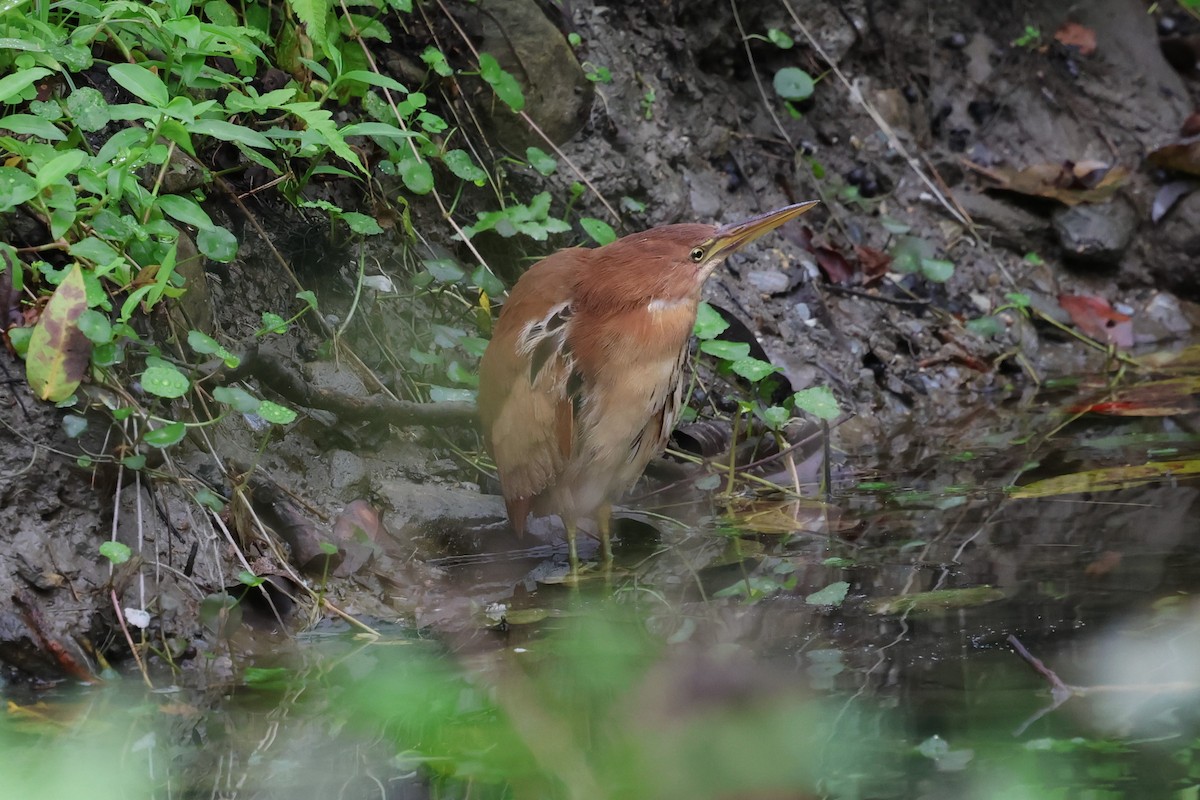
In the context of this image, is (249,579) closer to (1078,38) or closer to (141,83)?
(141,83)

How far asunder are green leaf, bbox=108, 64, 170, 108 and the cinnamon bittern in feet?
3.88

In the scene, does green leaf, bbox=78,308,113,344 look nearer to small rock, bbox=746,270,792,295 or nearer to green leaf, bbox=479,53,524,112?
green leaf, bbox=479,53,524,112

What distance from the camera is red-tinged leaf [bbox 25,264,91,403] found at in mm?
3107

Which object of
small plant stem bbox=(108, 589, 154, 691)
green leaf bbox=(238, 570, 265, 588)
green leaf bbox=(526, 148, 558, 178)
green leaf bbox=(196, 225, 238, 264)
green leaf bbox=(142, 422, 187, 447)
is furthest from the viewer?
green leaf bbox=(526, 148, 558, 178)

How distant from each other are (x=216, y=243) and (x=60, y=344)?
0.65 meters

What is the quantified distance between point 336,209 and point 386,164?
380 millimetres

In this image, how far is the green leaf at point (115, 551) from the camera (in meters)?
3.00

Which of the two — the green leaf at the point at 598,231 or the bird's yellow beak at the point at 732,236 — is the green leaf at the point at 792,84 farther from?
the bird's yellow beak at the point at 732,236

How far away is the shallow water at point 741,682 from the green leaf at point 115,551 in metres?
0.29

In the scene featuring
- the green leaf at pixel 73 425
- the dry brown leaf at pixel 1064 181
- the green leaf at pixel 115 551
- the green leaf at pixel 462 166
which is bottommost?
the dry brown leaf at pixel 1064 181

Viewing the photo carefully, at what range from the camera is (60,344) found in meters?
3.12

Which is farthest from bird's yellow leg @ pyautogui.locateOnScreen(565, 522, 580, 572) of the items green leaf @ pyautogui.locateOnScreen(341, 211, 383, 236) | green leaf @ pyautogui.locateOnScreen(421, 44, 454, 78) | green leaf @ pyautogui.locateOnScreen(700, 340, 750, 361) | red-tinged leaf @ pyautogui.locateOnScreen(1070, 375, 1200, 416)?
red-tinged leaf @ pyautogui.locateOnScreen(1070, 375, 1200, 416)

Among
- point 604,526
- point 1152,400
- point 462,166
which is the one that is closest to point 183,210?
point 462,166

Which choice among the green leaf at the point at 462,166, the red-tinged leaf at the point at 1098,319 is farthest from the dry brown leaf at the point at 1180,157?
the green leaf at the point at 462,166
